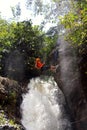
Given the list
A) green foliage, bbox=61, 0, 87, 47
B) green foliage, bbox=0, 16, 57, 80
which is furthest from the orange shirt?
green foliage, bbox=61, 0, 87, 47

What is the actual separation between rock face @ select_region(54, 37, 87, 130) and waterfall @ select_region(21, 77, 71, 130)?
4.41 ft

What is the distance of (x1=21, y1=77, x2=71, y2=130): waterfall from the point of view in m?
14.8

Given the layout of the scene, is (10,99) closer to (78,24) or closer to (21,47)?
Answer: (78,24)

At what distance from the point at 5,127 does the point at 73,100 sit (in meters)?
3.80

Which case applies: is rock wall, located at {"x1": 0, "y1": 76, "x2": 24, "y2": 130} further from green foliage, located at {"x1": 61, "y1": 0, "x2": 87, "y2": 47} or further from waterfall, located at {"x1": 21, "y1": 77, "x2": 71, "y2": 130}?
green foliage, located at {"x1": 61, "y1": 0, "x2": 87, "y2": 47}

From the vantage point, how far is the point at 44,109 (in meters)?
16.6

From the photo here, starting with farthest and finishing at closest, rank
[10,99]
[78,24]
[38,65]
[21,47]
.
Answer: [21,47] → [38,65] → [10,99] → [78,24]

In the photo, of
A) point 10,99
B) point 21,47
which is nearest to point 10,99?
point 10,99

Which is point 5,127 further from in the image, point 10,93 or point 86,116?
point 10,93

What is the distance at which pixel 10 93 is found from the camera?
15781 mm

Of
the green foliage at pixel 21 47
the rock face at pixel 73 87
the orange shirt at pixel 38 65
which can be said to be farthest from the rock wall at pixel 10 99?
the orange shirt at pixel 38 65

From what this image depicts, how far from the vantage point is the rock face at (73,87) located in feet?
40.2

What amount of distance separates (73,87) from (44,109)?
4317 millimetres

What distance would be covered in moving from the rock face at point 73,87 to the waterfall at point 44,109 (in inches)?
52.9
